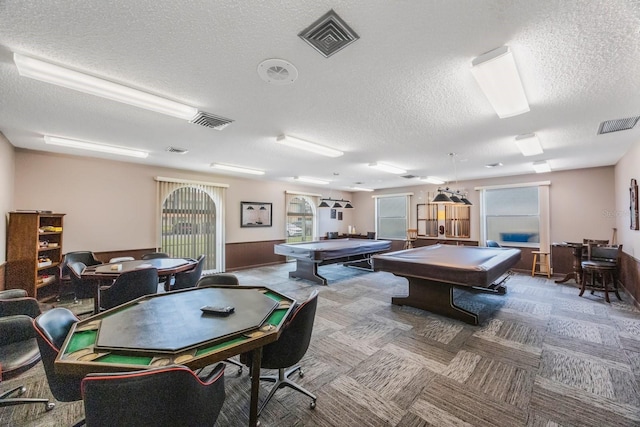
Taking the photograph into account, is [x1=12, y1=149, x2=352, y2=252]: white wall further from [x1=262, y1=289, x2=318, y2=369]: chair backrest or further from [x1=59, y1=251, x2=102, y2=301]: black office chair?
[x1=262, y1=289, x2=318, y2=369]: chair backrest

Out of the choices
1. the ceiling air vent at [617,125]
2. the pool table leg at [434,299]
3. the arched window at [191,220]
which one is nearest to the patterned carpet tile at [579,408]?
the pool table leg at [434,299]

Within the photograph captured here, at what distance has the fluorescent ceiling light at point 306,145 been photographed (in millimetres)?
3785

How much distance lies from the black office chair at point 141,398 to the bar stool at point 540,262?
772 cm

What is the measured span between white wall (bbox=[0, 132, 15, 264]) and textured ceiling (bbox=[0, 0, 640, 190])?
0.60 ft

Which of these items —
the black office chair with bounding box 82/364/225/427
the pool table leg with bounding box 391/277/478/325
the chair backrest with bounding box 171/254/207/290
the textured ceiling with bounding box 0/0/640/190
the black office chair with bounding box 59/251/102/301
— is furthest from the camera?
the black office chair with bounding box 59/251/102/301

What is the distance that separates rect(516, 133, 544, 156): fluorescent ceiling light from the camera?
366 cm

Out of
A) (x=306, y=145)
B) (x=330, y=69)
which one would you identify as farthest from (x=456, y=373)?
(x=306, y=145)

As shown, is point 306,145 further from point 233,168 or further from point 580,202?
point 580,202

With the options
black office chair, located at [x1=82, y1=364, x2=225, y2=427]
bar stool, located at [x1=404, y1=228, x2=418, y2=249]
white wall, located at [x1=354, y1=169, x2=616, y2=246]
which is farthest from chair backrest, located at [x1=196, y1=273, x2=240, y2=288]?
white wall, located at [x1=354, y1=169, x2=616, y2=246]

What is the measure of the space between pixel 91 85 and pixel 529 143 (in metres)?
5.39

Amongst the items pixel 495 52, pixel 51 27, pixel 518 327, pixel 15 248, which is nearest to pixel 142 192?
pixel 15 248

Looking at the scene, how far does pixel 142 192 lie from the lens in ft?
18.8

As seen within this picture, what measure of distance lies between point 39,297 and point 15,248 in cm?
106

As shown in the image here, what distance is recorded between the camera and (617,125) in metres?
3.30
